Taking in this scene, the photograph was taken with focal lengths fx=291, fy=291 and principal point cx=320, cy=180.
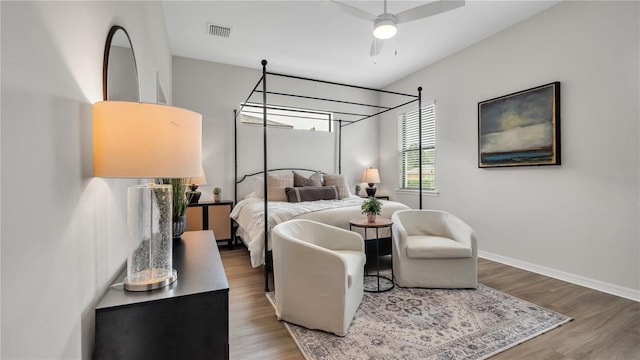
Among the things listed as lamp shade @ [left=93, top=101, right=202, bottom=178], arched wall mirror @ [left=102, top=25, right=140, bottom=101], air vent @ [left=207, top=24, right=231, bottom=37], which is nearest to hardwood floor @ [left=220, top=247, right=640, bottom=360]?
lamp shade @ [left=93, top=101, right=202, bottom=178]

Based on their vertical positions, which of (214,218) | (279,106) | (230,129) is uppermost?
(279,106)

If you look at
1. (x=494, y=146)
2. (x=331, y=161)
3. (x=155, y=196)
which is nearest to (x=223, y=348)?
(x=155, y=196)

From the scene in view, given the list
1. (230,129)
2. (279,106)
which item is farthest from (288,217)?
(279,106)

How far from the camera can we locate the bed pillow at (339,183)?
4.73 meters

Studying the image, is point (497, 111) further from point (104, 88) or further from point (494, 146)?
point (104, 88)

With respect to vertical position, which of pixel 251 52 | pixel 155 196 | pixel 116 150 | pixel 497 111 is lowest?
pixel 155 196

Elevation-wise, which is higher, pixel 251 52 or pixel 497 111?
pixel 251 52

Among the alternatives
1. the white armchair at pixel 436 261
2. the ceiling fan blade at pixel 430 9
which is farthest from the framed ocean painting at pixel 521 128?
the ceiling fan blade at pixel 430 9

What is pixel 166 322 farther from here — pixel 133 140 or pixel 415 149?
pixel 415 149

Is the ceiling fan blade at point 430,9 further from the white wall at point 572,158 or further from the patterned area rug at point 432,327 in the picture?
the patterned area rug at point 432,327

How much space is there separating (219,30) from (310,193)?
96.7 inches

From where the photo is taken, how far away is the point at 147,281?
3.74ft

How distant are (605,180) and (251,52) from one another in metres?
4.50

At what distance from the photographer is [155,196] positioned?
1.22 m
